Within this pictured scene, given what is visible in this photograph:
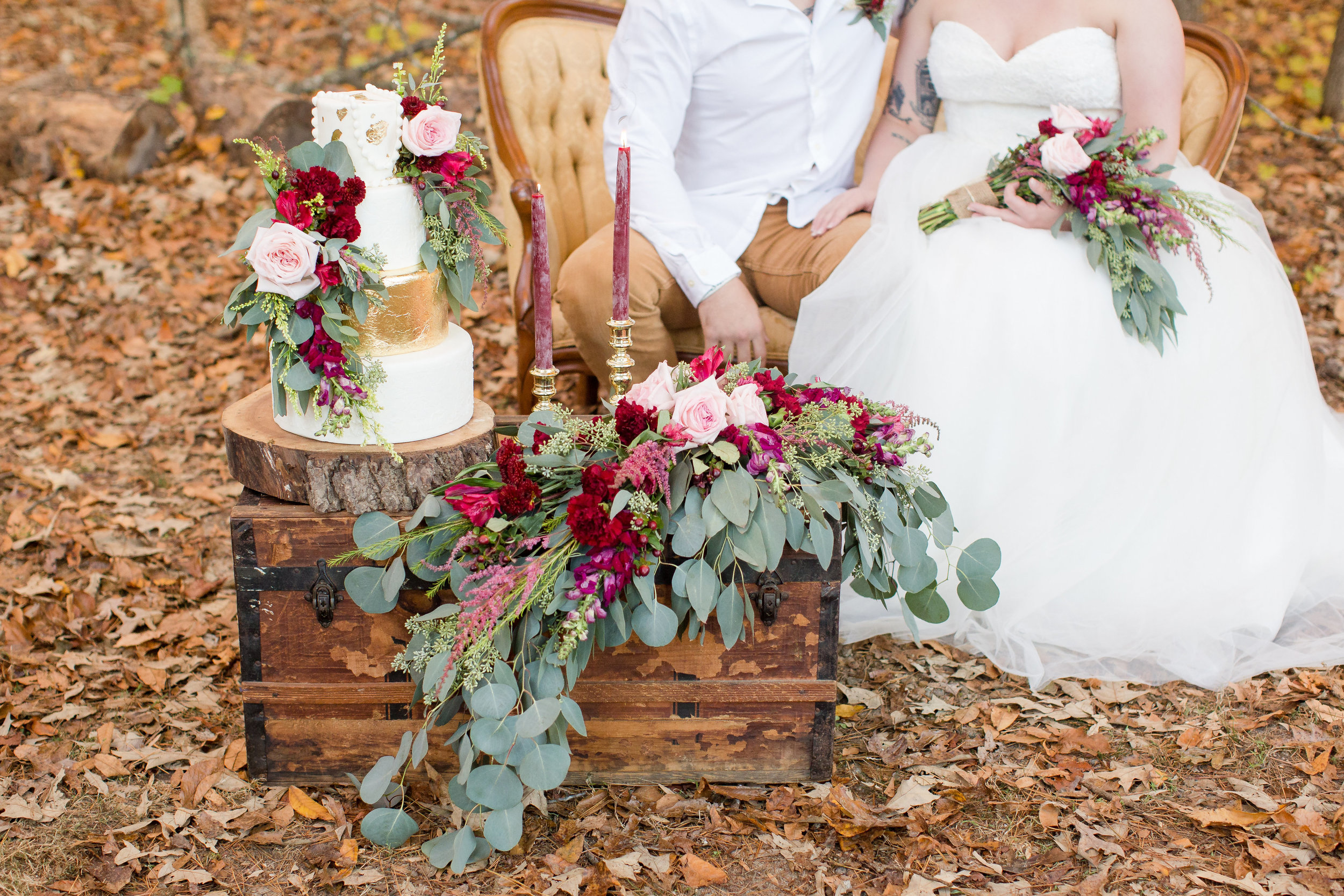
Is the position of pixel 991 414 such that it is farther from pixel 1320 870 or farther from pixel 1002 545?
pixel 1320 870

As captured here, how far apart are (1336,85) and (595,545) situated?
6155 millimetres

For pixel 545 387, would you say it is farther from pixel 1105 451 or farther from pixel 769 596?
pixel 1105 451

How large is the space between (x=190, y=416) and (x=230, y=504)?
81 centimetres

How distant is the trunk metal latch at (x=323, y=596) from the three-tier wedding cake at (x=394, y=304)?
0.84 ft

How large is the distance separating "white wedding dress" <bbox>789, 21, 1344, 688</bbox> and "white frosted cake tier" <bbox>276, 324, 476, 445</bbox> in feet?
3.62

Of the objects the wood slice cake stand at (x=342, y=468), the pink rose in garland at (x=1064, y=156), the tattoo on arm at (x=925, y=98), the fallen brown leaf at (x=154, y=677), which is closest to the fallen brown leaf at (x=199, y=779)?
the fallen brown leaf at (x=154, y=677)

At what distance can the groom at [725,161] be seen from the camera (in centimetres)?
301

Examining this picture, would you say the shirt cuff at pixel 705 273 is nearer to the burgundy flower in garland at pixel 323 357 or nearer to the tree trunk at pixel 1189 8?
the burgundy flower in garland at pixel 323 357

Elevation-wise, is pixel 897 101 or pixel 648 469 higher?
pixel 897 101

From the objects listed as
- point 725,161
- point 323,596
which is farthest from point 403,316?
point 725,161

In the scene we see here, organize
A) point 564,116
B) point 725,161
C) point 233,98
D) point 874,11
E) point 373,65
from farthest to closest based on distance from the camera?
point 373,65, point 233,98, point 564,116, point 725,161, point 874,11

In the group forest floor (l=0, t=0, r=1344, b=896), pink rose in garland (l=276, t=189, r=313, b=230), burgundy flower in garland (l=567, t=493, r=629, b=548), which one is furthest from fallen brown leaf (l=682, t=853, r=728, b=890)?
pink rose in garland (l=276, t=189, r=313, b=230)

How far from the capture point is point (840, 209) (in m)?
3.21

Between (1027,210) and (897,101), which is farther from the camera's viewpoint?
(897,101)
